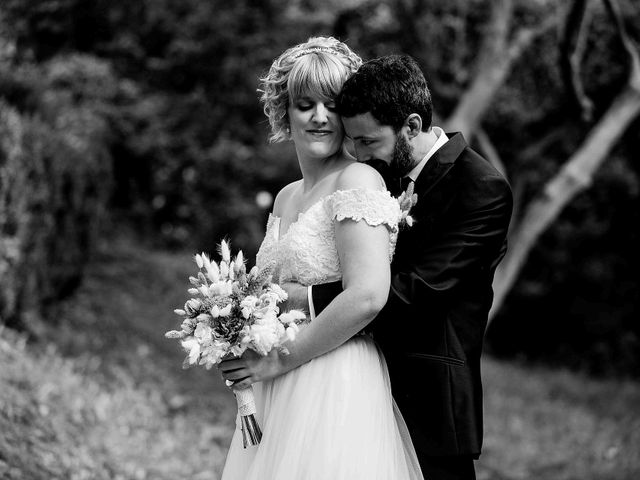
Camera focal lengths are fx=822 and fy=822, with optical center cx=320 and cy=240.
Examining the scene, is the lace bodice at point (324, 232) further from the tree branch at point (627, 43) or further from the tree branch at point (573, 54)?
the tree branch at point (627, 43)

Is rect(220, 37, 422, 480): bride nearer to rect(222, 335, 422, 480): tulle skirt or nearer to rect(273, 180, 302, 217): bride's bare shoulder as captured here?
rect(222, 335, 422, 480): tulle skirt

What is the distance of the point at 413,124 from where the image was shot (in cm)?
307

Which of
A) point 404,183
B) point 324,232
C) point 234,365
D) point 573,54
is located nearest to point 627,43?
point 573,54

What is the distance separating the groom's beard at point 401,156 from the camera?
3.09 meters

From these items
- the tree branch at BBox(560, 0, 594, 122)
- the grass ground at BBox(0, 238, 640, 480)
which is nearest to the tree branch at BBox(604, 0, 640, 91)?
the tree branch at BBox(560, 0, 594, 122)

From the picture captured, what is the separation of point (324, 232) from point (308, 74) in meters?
0.60

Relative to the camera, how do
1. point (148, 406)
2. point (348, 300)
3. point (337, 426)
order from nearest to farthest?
point (348, 300)
point (337, 426)
point (148, 406)

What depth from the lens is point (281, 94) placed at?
3.22 meters

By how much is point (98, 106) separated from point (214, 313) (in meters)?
8.25

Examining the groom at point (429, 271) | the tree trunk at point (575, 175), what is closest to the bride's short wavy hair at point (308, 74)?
the groom at point (429, 271)

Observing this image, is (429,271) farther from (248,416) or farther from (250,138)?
(250,138)

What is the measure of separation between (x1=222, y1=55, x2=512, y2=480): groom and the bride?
0.08 metres

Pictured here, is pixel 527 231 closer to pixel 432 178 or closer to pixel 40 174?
pixel 40 174

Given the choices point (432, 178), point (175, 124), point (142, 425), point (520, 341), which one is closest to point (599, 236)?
point (520, 341)
